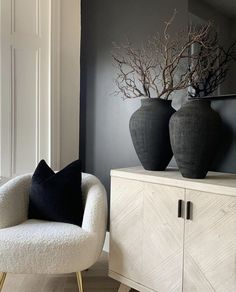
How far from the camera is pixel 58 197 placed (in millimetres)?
1795

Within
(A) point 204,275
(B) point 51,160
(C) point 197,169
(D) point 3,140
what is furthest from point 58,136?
(A) point 204,275

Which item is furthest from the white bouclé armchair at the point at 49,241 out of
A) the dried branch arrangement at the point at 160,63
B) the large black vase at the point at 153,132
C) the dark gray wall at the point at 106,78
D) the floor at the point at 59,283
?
the dried branch arrangement at the point at 160,63

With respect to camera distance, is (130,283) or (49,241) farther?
(130,283)

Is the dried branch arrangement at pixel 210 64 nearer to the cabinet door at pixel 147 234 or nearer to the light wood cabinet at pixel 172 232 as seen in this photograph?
the light wood cabinet at pixel 172 232

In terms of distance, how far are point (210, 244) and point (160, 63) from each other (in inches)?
46.9

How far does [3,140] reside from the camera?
2.40m

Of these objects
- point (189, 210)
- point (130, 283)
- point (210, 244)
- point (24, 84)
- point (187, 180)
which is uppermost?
point (24, 84)

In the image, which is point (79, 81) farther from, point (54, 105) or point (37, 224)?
point (37, 224)

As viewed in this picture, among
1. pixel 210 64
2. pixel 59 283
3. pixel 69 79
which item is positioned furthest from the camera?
pixel 69 79

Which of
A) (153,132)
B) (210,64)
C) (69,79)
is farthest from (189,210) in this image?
(69,79)

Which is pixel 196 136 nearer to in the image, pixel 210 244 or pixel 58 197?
pixel 210 244

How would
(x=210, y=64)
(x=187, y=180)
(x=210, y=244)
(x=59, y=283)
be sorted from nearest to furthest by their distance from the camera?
(x=210, y=244), (x=187, y=180), (x=210, y=64), (x=59, y=283)

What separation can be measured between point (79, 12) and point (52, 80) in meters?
0.67

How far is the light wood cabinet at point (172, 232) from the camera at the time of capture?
131 centimetres
